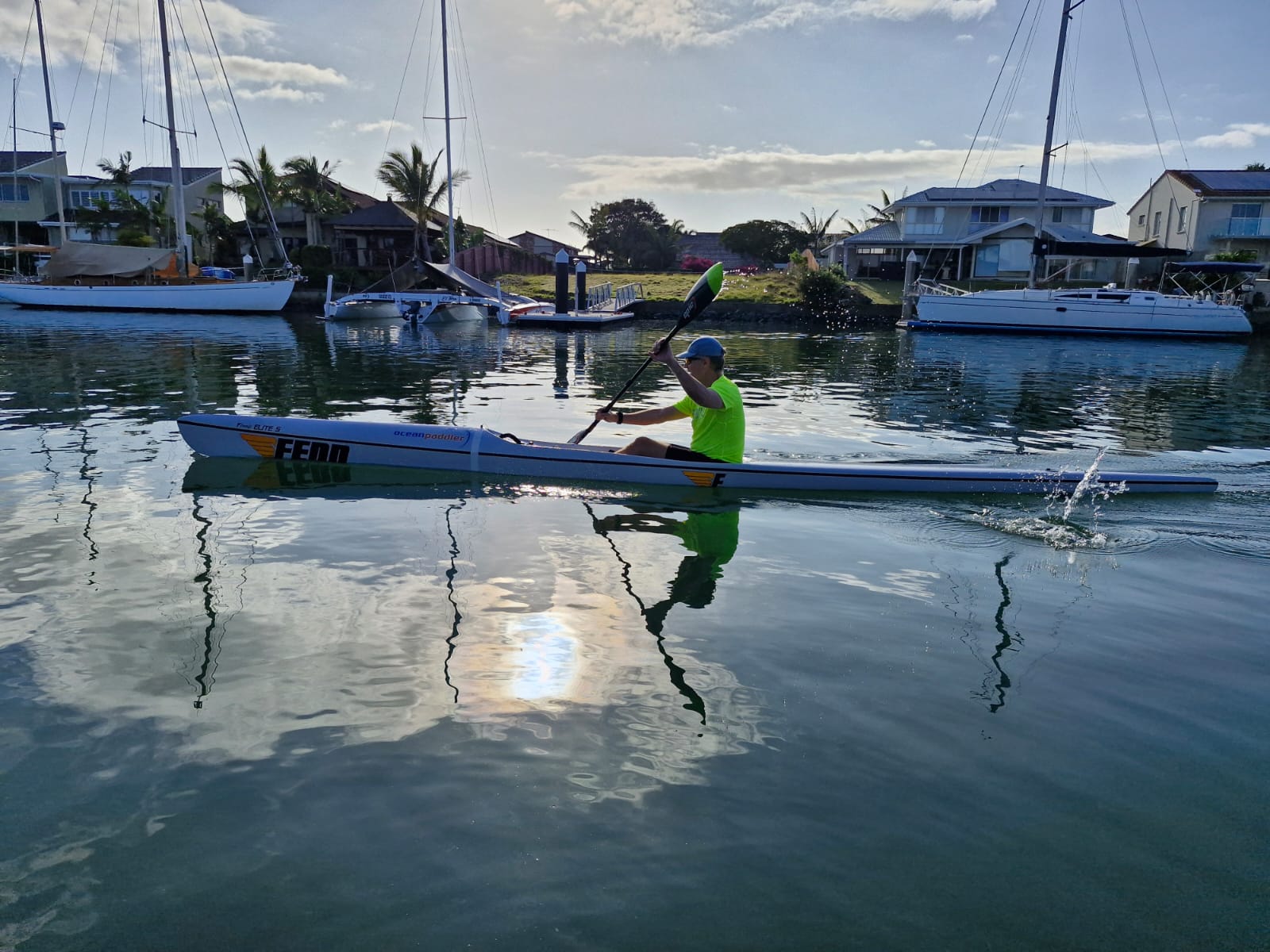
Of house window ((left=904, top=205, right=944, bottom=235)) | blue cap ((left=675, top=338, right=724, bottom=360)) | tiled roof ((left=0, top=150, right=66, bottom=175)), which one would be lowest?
blue cap ((left=675, top=338, right=724, bottom=360))

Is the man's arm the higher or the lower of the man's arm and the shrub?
the lower

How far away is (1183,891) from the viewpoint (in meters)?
3.19

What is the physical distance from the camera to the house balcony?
142 feet

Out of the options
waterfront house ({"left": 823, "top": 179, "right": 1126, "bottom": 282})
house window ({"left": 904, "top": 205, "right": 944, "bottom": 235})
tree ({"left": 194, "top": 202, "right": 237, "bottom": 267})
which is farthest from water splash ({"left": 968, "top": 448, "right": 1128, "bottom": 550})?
tree ({"left": 194, "top": 202, "right": 237, "bottom": 267})

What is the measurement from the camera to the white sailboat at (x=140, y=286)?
37.6 metres

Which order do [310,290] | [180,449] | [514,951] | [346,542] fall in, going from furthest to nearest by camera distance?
1. [310,290]
2. [180,449]
3. [346,542]
4. [514,951]

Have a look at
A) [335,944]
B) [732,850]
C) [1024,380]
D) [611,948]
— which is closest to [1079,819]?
[732,850]

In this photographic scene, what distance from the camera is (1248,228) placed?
143ft

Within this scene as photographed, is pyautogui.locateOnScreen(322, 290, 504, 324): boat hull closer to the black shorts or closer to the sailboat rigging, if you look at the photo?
the sailboat rigging

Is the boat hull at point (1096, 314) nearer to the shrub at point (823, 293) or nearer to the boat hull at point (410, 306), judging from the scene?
the shrub at point (823, 293)

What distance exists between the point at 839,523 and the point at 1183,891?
4.99 metres

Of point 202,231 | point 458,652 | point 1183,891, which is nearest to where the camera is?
point 1183,891

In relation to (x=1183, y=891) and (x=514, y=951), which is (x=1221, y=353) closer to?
(x=1183, y=891)

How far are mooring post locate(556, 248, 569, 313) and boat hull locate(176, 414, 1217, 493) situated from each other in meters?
27.9
